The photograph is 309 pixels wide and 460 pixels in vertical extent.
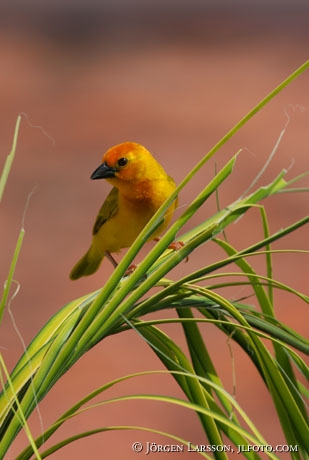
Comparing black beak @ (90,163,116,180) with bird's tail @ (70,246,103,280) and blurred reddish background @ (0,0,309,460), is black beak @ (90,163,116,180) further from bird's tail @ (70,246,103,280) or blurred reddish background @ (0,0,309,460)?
blurred reddish background @ (0,0,309,460)

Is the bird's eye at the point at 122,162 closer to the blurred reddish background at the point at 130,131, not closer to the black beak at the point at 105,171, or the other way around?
the black beak at the point at 105,171

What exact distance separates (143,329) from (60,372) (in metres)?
0.11

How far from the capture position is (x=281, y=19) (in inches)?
317

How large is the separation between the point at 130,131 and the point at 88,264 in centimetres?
397

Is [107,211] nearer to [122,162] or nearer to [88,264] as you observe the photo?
[122,162]

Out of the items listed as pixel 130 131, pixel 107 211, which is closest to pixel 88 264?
pixel 107 211

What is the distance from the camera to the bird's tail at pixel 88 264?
1.69 m

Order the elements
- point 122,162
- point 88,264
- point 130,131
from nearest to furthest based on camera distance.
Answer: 1. point 122,162
2. point 88,264
3. point 130,131

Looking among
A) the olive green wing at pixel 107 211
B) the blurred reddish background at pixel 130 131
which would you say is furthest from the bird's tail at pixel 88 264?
the blurred reddish background at pixel 130 131

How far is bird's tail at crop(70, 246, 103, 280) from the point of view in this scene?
169cm

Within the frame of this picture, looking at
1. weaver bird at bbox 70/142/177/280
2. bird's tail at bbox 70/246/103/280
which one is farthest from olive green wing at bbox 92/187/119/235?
bird's tail at bbox 70/246/103/280

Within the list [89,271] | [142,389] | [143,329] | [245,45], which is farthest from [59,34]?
[143,329]

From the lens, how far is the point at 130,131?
565cm

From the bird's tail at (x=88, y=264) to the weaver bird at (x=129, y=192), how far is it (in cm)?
20
